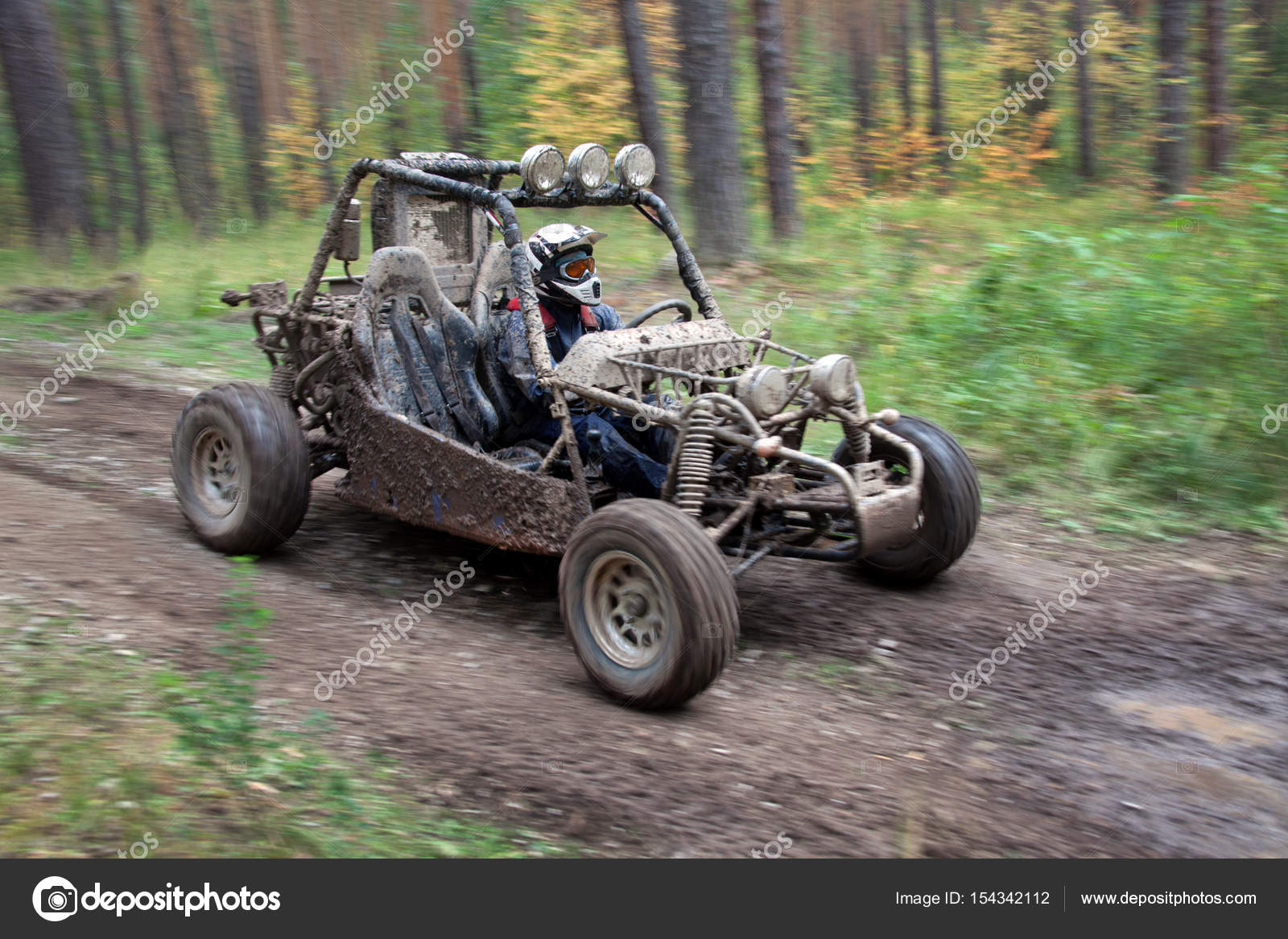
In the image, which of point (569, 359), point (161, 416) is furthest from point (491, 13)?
point (569, 359)

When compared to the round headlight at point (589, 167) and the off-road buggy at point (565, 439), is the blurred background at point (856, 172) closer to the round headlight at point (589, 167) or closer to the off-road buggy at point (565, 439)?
the off-road buggy at point (565, 439)

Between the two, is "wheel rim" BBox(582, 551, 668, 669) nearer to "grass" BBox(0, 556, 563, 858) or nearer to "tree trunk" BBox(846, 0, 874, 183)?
"grass" BBox(0, 556, 563, 858)

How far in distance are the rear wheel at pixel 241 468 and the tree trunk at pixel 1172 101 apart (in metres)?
11.1

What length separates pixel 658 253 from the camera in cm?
1360

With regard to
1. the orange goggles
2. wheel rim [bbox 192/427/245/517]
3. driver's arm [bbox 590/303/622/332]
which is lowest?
wheel rim [bbox 192/427/245/517]

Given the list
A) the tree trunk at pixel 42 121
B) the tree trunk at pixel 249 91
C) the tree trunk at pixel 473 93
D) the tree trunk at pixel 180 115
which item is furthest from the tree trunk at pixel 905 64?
the tree trunk at pixel 42 121

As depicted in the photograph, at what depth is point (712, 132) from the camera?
457 inches

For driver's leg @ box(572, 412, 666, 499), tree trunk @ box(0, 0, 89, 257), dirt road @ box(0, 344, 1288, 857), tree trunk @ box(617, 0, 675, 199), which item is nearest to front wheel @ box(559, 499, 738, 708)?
dirt road @ box(0, 344, 1288, 857)

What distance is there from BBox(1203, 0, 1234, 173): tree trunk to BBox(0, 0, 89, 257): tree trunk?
543 inches

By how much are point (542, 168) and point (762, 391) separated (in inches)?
59.4

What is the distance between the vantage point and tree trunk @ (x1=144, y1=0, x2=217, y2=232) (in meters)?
21.6

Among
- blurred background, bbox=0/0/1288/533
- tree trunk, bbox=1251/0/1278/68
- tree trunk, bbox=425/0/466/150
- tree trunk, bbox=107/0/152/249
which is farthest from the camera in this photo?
tree trunk, bbox=425/0/466/150

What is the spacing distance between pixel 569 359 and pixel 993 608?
8.09ft

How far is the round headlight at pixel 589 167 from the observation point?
17.7 ft
